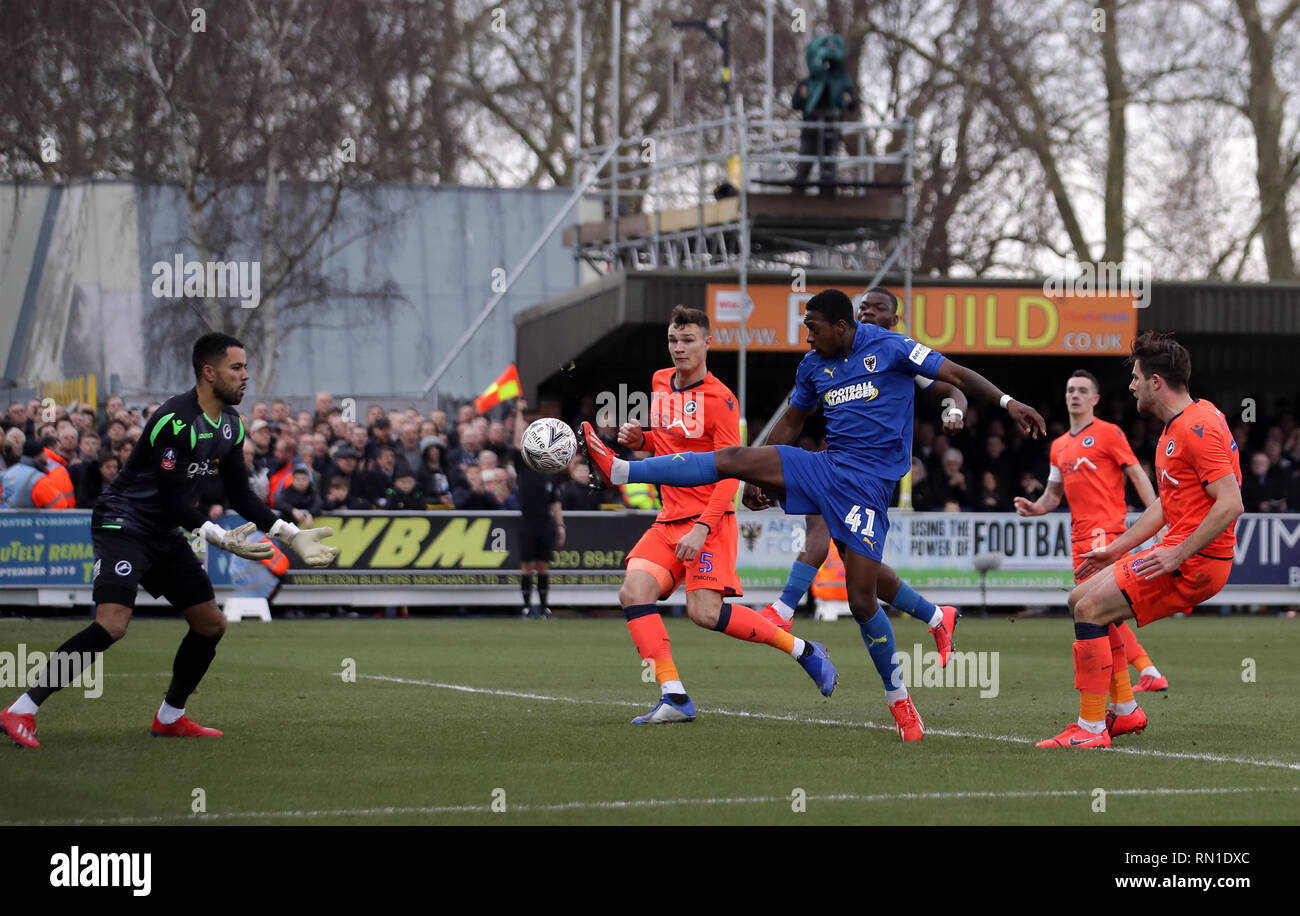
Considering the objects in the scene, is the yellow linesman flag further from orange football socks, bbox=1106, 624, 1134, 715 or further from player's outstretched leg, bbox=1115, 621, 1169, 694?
orange football socks, bbox=1106, 624, 1134, 715

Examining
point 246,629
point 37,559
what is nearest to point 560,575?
point 246,629

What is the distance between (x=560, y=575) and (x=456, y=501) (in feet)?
5.10

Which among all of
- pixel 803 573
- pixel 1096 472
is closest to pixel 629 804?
pixel 803 573

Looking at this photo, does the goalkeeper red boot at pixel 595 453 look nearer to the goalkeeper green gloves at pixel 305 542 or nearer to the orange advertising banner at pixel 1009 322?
the goalkeeper green gloves at pixel 305 542

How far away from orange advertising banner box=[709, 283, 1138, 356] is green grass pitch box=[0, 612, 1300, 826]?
399 inches

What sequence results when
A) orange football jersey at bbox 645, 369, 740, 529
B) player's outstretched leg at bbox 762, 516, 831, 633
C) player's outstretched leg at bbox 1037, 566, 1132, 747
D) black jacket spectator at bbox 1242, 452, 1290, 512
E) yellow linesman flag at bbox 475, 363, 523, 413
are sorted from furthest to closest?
yellow linesman flag at bbox 475, 363, 523, 413
black jacket spectator at bbox 1242, 452, 1290, 512
player's outstretched leg at bbox 762, 516, 831, 633
orange football jersey at bbox 645, 369, 740, 529
player's outstretched leg at bbox 1037, 566, 1132, 747

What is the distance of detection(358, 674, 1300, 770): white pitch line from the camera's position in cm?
910

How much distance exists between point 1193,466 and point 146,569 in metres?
5.49

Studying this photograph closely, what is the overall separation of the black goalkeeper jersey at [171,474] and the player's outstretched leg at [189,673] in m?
0.51

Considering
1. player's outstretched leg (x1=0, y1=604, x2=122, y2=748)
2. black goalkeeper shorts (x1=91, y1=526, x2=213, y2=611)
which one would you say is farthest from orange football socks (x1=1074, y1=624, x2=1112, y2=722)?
player's outstretched leg (x1=0, y1=604, x2=122, y2=748)

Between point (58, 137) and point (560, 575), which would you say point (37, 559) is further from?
point (58, 137)

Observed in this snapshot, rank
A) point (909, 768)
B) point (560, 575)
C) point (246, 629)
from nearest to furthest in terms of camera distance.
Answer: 1. point (909, 768)
2. point (246, 629)
3. point (560, 575)

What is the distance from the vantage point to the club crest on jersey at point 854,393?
9.68 meters
